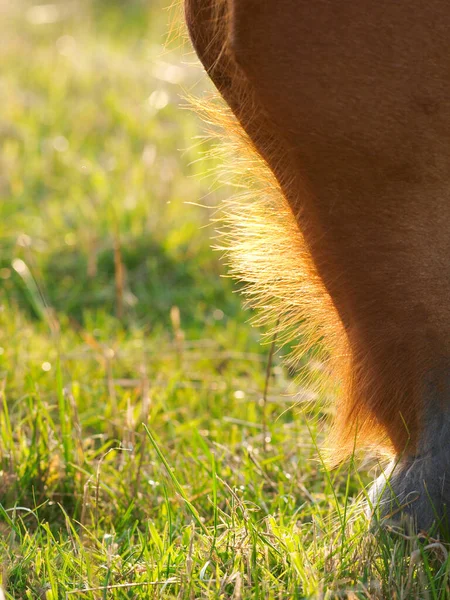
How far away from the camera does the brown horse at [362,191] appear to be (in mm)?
1320

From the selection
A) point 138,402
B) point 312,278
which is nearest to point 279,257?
point 312,278

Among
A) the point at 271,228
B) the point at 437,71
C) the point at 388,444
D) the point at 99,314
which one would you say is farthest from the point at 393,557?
the point at 99,314

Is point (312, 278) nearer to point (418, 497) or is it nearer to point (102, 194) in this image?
point (418, 497)

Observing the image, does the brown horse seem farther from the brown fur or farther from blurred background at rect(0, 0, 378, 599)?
blurred background at rect(0, 0, 378, 599)

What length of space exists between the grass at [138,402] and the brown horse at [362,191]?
0.16 m

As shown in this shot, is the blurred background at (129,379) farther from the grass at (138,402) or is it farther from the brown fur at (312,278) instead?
the brown fur at (312,278)

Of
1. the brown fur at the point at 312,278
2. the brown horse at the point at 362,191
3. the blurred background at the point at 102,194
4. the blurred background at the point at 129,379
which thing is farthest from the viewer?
the blurred background at the point at 102,194

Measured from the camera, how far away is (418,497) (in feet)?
5.05

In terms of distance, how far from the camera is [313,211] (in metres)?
1.46

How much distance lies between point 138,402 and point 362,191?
1.29 m

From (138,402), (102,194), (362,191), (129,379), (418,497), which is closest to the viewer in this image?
(362,191)

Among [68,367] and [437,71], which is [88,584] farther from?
[68,367]

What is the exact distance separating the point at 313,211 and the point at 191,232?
2475 mm

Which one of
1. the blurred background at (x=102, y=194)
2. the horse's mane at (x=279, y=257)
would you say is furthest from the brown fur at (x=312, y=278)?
the blurred background at (x=102, y=194)
